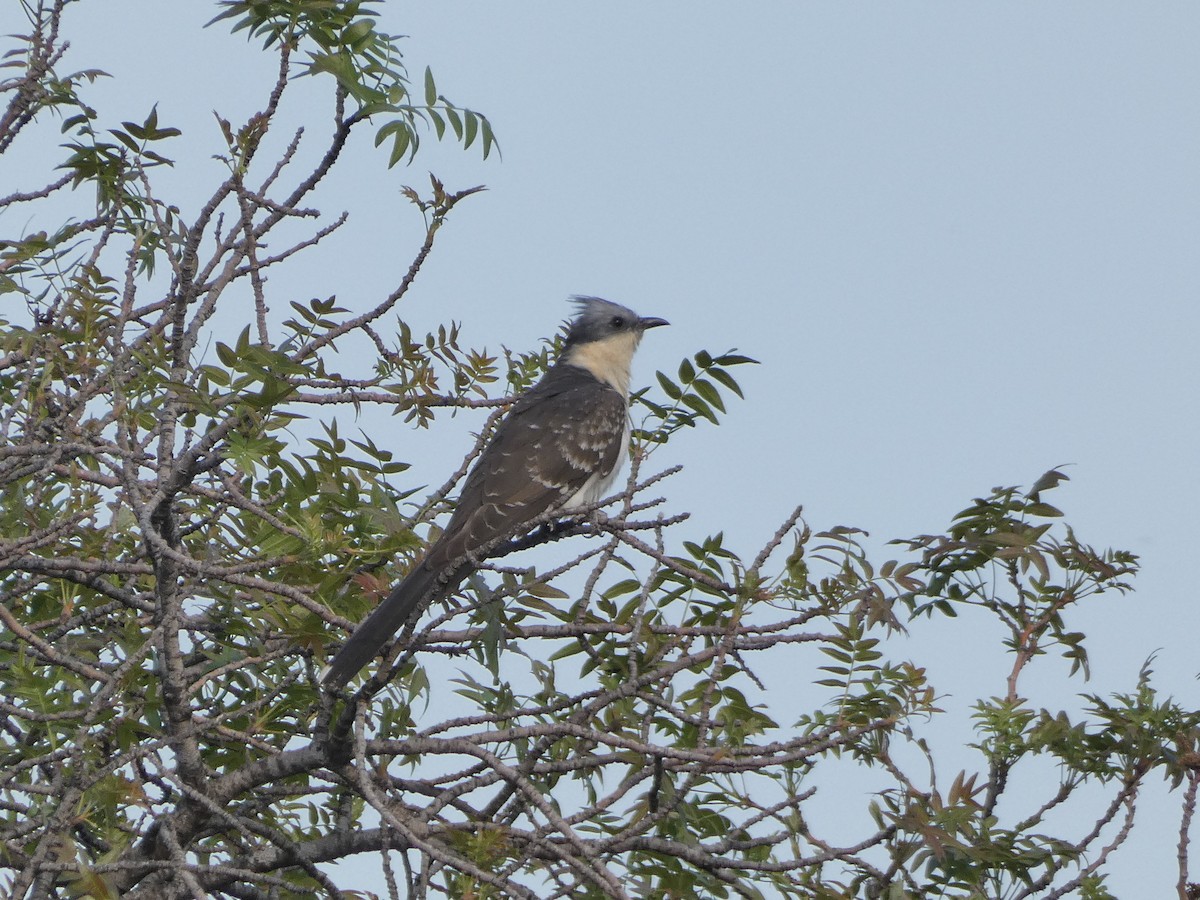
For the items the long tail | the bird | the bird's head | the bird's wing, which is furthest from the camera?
the bird's head

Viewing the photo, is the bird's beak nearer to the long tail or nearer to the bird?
→ the bird

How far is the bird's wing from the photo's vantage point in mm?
6366

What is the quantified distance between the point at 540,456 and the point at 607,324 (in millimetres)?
2200

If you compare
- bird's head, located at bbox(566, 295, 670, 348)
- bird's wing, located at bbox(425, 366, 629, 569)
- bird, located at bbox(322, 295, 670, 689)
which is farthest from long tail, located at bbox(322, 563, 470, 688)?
bird's head, located at bbox(566, 295, 670, 348)

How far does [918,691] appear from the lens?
3.96m

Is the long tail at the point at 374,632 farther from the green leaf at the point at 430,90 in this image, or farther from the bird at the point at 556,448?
the green leaf at the point at 430,90

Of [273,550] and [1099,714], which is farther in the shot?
[1099,714]

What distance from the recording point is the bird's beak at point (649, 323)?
29.8ft

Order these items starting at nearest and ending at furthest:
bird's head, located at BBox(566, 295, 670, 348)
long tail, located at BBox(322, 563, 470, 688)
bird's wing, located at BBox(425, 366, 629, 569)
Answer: long tail, located at BBox(322, 563, 470, 688) → bird's wing, located at BBox(425, 366, 629, 569) → bird's head, located at BBox(566, 295, 670, 348)

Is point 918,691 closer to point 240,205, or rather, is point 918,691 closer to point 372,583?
point 372,583

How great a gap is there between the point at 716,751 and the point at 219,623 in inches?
79.9

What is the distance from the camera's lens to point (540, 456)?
7.06 m

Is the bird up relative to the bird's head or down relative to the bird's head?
down

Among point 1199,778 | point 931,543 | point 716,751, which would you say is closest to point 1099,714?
point 1199,778
